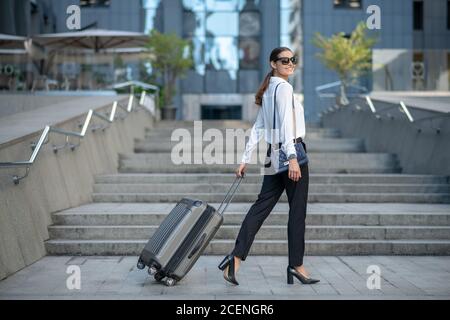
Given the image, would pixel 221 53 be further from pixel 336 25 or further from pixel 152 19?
pixel 336 25

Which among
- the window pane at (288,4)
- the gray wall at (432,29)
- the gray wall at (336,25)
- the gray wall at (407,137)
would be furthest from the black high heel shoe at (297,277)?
the gray wall at (432,29)

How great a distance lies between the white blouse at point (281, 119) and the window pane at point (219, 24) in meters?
30.8

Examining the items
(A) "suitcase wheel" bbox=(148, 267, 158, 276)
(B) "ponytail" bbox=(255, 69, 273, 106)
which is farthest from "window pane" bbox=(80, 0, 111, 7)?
(A) "suitcase wheel" bbox=(148, 267, 158, 276)

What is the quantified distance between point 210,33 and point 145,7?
12.0ft

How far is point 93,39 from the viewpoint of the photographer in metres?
22.9

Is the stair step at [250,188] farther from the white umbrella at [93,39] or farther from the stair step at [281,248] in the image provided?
the white umbrella at [93,39]

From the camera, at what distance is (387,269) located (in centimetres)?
752

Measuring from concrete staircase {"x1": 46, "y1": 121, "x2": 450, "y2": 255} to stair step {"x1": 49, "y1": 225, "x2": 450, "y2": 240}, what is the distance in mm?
12

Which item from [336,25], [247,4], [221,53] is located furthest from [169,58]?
[336,25]

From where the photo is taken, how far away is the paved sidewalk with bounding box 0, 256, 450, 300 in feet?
20.4

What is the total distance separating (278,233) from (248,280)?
6.21 ft

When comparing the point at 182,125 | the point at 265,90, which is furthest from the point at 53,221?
the point at 182,125

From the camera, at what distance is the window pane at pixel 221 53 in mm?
37156

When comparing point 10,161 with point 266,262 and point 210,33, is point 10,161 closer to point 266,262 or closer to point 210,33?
point 266,262
